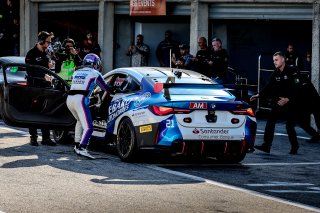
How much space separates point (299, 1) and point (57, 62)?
6.36 metres

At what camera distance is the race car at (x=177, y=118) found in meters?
15.0

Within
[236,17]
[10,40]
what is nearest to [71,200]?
[236,17]

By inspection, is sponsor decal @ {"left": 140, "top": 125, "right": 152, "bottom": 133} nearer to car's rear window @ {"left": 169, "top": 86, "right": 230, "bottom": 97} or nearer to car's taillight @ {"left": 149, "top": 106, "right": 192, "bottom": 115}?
car's taillight @ {"left": 149, "top": 106, "right": 192, "bottom": 115}

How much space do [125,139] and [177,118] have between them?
105cm

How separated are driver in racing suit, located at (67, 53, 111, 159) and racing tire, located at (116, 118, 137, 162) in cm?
65

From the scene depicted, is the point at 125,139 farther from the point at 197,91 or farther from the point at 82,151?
the point at 197,91

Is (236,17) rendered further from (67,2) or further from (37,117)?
(37,117)

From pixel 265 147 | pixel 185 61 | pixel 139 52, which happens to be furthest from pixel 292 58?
pixel 265 147

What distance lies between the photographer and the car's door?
17.2 metres

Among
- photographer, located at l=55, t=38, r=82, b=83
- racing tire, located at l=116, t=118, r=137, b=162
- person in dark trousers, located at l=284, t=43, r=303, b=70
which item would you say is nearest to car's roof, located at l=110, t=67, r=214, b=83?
racing tire, located at l=116, t=118, r=137, b=162

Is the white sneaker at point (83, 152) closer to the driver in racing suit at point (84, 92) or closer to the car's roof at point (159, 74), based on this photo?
the driver in racing suit at point (84, 92)

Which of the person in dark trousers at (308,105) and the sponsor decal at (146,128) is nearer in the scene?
the sponsor decal at (146,128)

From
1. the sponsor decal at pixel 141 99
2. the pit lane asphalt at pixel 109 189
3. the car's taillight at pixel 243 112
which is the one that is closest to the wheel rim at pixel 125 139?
the pit lane asphalt at pixel 109 189

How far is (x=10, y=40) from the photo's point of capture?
35.9 meters
